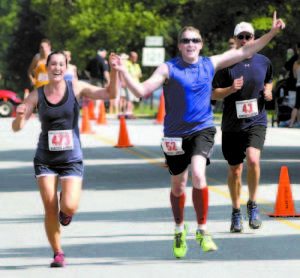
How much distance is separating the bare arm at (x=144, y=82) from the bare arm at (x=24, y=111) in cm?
77

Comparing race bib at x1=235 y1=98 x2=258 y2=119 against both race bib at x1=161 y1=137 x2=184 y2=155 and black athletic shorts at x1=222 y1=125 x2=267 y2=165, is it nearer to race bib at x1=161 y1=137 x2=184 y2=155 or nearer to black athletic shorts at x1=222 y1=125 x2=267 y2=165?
black athletic shorts at x1=222 y1=125 x2=267 y2=165

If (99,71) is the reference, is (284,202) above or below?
below

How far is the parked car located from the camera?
36.3 m

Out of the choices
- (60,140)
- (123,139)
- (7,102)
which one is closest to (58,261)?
(60,140)

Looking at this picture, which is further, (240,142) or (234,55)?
(240,142)

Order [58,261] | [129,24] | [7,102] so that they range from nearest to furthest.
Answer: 1. [58,261]
2. [7,102]
3. [129,24]

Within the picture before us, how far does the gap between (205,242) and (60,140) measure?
1.36 meters

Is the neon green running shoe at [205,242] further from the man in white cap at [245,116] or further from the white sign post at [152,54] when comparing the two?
the white sign post at [152,54]

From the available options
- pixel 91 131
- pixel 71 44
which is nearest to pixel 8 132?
→ pixel 91 131

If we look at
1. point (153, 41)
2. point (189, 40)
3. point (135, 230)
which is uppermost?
point (189, 40)

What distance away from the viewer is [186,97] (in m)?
8.96

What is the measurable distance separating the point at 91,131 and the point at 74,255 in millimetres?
17573

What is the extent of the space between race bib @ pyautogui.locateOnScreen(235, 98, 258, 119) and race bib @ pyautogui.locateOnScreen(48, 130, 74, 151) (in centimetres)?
248

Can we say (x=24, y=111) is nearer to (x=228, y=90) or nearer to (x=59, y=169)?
(x=59, y=169)
